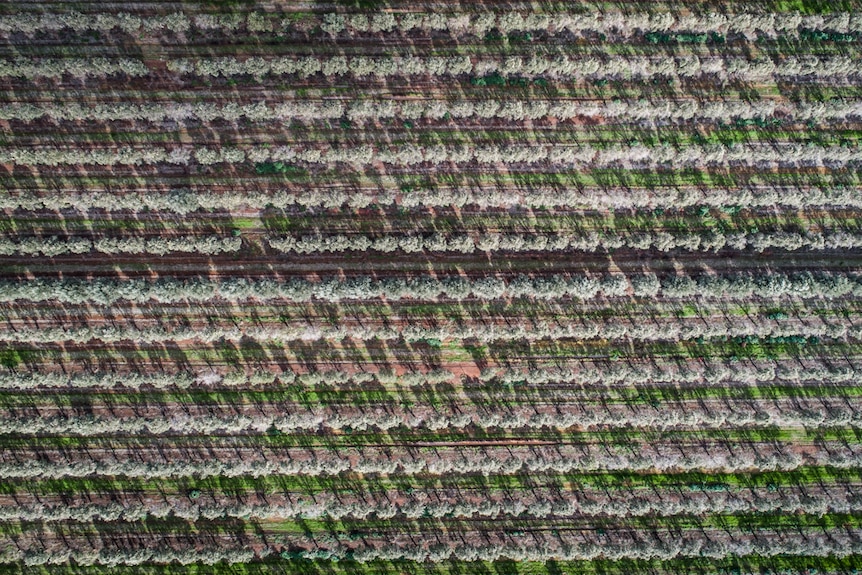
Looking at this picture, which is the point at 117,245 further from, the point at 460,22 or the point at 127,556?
the point at 460,22

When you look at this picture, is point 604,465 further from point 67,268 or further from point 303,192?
point 67,268

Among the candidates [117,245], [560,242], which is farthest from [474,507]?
[117,245]

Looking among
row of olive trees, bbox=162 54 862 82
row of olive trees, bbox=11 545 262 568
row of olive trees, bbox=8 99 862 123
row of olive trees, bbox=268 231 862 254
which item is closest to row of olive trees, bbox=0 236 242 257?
row of olive trees, bbox=268 231 862 254

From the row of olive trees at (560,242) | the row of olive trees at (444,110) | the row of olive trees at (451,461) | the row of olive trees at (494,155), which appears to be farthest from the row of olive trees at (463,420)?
the row of olive trees at (444,110)

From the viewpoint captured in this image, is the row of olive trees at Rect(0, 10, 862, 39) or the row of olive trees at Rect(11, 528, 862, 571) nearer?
the row of olive trees at Rect(0, 10, 862, 39)

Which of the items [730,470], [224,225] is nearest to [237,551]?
[224,225]

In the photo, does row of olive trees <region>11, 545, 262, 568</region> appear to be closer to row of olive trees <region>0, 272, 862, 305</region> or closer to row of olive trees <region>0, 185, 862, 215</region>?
row of olive trees <region>0, 272, 862, 305</region>
